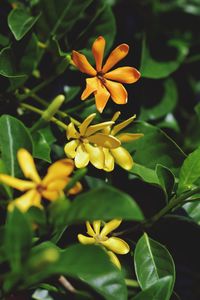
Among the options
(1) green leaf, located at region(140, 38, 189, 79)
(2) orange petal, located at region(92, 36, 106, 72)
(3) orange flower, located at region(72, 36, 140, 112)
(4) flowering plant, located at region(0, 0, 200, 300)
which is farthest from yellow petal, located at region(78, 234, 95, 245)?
(1) green leaf, located at region(140, 38, 189, 79)

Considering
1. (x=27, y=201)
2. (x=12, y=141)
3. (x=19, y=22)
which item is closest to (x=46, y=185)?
(x=27, y=201)

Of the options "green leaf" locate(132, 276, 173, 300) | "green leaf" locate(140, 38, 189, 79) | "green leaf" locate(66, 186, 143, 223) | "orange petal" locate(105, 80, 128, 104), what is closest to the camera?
"green leaf" locate(66, 186, 143, 223)

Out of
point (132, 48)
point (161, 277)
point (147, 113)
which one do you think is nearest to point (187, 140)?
point (147, 113)

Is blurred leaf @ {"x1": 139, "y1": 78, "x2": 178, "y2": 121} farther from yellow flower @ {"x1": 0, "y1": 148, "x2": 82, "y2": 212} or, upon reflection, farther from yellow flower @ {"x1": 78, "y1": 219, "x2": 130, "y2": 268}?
yellow flower @ {"x1": 0, "y1": 148, "x2": 82, "y2": 212}

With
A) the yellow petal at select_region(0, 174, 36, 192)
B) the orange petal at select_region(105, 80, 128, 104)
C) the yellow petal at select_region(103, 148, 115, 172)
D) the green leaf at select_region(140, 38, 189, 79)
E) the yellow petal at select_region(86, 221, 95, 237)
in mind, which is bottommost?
the yellow petal at select_region(86, 221, 95, 237)

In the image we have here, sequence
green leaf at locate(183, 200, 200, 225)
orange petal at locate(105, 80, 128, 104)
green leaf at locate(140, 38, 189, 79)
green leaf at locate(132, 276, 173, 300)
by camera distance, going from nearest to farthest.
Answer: green leaf at locate(132, 276, 173, 300) < orange petal at locate(105, 80, 128, 104) < green leaf at locate(183, 200, 200, 225) < green leaf at locate(140, 38, 189, 79)

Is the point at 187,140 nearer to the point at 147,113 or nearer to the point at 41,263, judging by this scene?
the point at 147,113

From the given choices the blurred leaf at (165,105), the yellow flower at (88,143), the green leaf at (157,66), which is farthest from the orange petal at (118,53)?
the blurred leaf at (165,105)
